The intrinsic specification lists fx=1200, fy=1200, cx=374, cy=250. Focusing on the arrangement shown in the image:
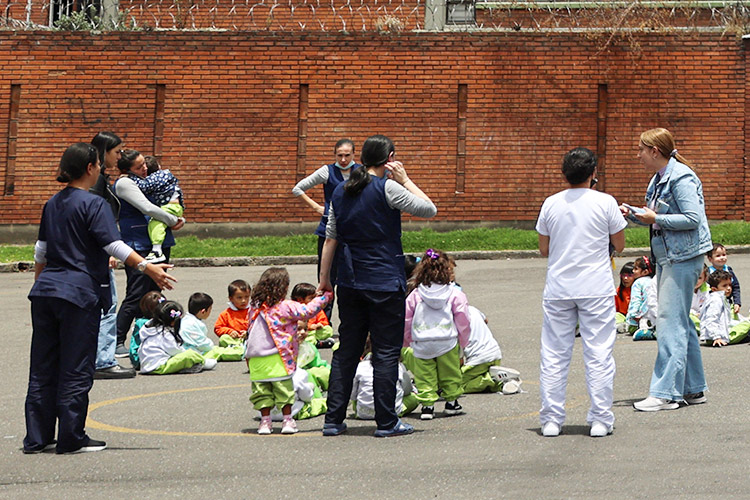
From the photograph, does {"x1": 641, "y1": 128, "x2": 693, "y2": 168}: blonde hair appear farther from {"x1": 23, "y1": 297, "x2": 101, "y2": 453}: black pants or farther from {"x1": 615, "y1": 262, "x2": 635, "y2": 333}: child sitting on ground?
{"x1": 615, "y1": 262, "x2": 635, "y2": 333}: child sitting on ground

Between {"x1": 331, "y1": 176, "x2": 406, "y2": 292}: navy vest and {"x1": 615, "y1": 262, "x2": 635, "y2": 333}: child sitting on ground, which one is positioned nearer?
{"x1": 331, "y1": 176, "x2": 406, "y2": 292}: navy vest

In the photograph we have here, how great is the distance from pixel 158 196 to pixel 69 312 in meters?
4.15

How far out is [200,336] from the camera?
10.9m

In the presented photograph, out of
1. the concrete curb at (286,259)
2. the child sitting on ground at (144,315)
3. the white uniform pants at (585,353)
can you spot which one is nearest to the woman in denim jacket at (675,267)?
the white uniform pants at (585,353)

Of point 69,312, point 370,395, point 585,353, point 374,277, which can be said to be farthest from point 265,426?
point 585,353

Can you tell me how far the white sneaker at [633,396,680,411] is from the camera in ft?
26.9

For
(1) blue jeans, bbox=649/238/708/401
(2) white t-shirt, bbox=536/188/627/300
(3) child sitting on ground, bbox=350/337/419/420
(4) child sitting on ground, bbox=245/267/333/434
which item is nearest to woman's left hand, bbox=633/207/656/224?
(1) blue jeans, bbox=649/238/708/401

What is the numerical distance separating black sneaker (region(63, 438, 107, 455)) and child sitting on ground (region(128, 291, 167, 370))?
3.22 meters

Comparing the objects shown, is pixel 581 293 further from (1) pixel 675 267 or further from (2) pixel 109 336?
(2) pixel 109 336

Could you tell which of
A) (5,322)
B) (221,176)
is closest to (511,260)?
(221,176)

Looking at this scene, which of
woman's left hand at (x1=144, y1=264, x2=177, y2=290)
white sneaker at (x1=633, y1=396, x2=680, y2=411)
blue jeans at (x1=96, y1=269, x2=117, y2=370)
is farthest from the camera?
blue jeans at (x1=96, y1=269, x2=117, y2=370)

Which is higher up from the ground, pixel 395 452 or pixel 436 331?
pixel 436 331

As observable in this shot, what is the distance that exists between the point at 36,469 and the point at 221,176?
15885 mm

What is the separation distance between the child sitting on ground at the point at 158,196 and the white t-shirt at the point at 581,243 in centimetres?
459
